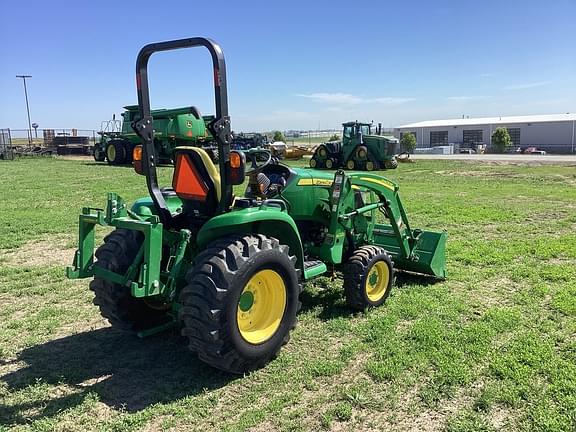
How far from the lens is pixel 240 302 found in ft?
13.2

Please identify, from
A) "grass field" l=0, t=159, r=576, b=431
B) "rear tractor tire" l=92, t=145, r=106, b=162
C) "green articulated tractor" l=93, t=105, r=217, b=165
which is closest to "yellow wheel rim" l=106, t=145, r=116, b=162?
"green articulated tractor" l=93, t=105, r=217, b=165

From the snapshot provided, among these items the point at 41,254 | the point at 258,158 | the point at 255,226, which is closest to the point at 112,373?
the point at 255,226

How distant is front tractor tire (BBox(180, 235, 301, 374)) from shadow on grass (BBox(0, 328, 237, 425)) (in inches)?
13.0

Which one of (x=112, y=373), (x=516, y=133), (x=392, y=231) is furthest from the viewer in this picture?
(x=516, y=133)

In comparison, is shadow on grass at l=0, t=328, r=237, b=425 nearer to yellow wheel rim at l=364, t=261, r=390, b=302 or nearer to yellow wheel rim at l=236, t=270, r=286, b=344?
yellow wheel rim at l=236, t=270, r=286, b=344

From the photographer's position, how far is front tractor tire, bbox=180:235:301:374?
3.66 metres

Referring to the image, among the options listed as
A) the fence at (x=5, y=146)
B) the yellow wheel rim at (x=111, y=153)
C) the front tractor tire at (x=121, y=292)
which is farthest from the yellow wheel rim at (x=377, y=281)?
the fence at (x=5, y=146)

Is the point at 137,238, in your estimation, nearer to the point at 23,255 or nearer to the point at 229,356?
the point at 229,356

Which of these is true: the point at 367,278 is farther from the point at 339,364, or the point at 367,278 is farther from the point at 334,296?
the point at 339,364

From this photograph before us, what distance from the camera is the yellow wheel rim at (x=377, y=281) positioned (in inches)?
216

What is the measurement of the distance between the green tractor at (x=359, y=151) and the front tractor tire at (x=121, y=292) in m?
22.9

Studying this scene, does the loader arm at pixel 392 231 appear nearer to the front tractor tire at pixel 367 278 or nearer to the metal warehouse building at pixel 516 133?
the front tractor tire at pixel 367 278

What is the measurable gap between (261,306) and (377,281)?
72.3 inches

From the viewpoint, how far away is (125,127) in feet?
83.7
